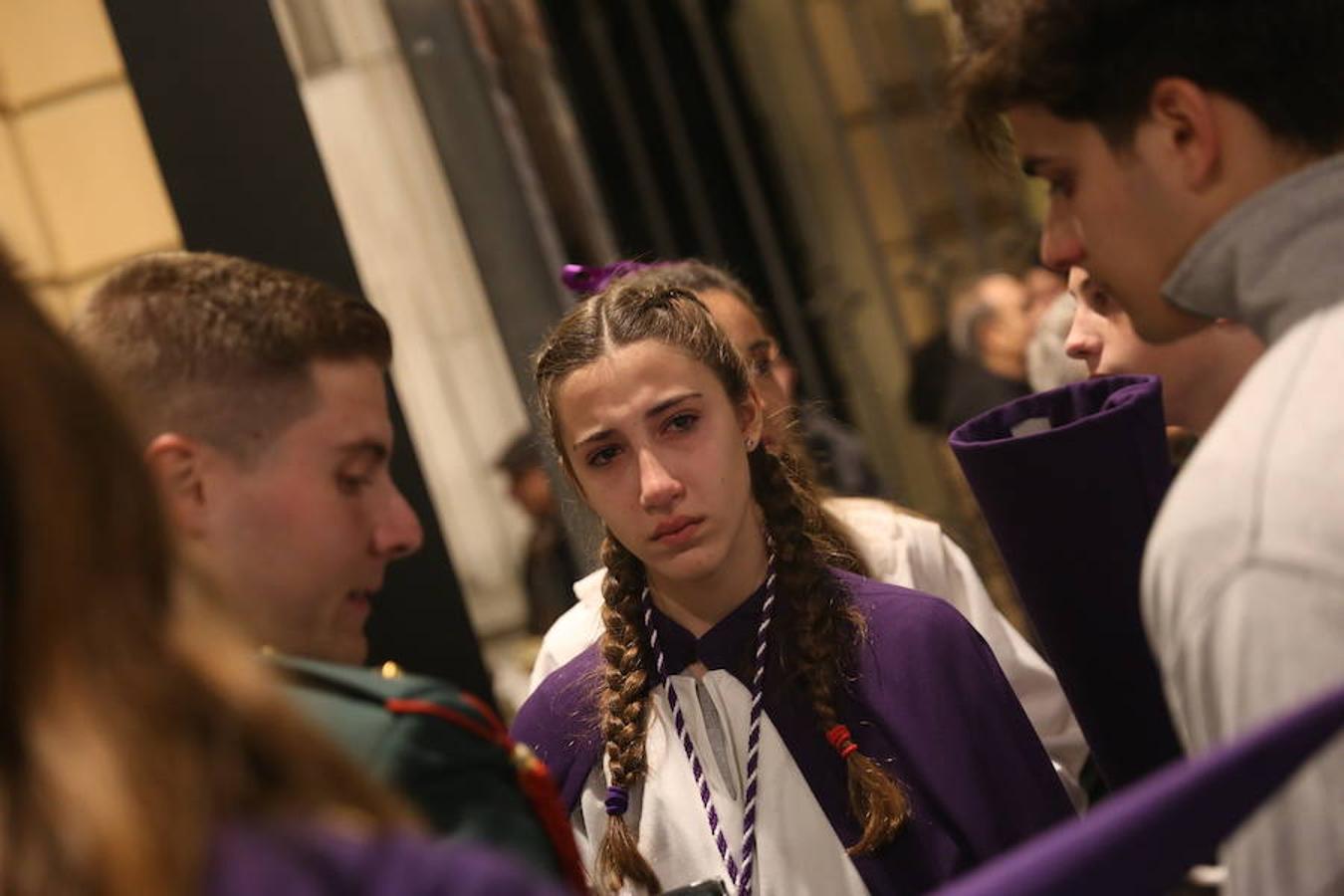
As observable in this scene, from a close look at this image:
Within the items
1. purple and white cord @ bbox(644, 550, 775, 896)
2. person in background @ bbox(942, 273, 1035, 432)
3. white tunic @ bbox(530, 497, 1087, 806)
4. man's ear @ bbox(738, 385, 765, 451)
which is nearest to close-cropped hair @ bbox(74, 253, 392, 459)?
purple and white cord @ bbox(644, 550, 775, 896)

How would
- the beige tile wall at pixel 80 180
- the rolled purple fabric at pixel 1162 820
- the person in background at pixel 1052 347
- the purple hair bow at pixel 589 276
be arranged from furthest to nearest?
1. the beige tile wall at pixel 80 180
2. the person in background at pixel 1052 347
3. the purple hair bow at pixel 589 276
4. the rolled purple fabric at pixel 1162 820

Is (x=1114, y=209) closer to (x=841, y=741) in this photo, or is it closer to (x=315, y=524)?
(x=315, y=524)

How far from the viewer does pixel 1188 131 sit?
5.21 feet

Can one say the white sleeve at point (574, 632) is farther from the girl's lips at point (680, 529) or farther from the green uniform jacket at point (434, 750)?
the green uniform jacket at point (434, 750)

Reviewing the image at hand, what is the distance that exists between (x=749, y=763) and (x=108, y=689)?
142 centimetres

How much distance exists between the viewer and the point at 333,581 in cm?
166

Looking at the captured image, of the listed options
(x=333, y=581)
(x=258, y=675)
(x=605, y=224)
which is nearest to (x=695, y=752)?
(x=333, y=581)

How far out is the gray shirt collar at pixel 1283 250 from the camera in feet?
4.94

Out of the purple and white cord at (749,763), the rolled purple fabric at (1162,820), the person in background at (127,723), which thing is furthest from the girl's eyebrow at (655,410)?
the person in background at (127,723)

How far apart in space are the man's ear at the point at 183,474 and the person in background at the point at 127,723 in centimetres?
54

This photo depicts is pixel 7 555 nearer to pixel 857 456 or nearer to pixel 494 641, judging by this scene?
pixel 857 456

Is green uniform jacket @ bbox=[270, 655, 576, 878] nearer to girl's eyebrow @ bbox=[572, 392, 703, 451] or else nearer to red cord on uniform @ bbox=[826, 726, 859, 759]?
red cord on uniform @ bbox=[826, 726, 859, 759]

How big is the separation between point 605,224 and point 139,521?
174 inches

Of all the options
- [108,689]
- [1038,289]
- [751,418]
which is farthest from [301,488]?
[1038,289]
